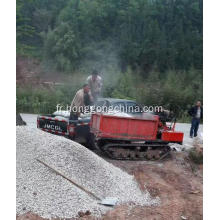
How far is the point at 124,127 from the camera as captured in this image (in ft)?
25.7

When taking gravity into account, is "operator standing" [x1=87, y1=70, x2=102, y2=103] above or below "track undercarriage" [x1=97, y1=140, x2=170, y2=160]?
above

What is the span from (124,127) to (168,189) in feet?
6.84

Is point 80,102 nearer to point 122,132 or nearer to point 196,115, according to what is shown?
point 122,132

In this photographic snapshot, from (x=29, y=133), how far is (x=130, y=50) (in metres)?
14.6

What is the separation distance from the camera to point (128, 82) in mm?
18203

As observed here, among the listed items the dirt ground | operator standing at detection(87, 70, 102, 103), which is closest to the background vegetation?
operator standing at detection(87, 70, 102, 103)

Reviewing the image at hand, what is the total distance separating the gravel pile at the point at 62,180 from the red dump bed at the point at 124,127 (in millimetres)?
1101

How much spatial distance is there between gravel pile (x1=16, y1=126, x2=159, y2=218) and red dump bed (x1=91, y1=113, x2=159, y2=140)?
1101mm

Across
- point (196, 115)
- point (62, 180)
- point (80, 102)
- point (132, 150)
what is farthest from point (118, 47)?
point (62, 180)

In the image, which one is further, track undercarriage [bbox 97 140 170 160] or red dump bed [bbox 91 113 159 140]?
Result: track undercarriage [bbox 97 140 170 160]

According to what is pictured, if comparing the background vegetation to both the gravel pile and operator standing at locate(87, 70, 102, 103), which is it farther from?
the gravel pile

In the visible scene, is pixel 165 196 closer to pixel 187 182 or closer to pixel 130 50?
pixel 187 182

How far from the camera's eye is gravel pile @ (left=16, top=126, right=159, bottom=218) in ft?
16.2

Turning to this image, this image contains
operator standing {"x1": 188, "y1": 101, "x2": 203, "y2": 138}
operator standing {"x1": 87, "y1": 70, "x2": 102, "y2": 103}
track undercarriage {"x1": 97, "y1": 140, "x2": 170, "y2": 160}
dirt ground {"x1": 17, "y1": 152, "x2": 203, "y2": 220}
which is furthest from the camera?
operator standing {"x1": 188, "y1": 101, "x2": 203, "y2": 138}
